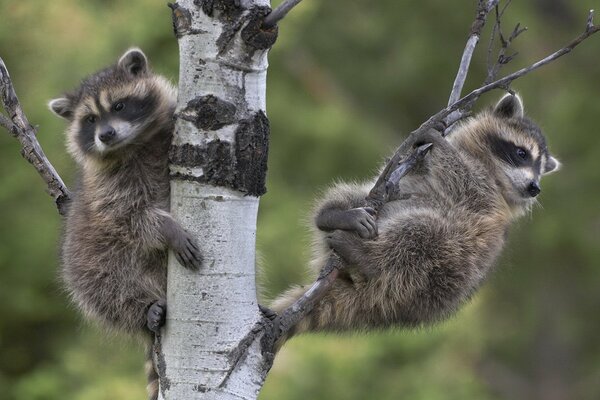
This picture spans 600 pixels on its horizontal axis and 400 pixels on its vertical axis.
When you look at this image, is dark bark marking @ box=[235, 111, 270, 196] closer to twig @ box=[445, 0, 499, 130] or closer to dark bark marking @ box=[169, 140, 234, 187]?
dark bark marking @ box=[169, 140, 234, 187]

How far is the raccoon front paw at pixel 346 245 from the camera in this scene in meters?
3.42

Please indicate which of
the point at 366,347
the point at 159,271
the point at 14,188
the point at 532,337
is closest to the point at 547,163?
the point at 159,271

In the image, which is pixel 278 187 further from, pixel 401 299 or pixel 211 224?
pixel 211 224

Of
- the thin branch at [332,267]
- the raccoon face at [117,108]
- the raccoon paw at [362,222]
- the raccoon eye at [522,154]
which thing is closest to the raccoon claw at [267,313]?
the thin branch at [332,267]

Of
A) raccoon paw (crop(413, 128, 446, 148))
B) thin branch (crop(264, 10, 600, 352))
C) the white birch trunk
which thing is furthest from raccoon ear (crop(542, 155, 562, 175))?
the white birch trunk

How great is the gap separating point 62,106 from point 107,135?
62 centimetres

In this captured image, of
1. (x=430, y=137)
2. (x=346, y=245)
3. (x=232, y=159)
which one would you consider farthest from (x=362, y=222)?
(x=232, y=159)

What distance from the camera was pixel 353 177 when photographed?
970cm

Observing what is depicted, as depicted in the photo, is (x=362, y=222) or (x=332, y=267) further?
(x=362, y=222)

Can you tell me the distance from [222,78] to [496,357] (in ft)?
32.1

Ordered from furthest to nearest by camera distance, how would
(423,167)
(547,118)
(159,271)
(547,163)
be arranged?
1. (547,118)
2. (547,163)
3. (423,167)
4. (159,271)

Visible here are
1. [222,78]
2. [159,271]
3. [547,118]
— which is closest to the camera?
[222,78]

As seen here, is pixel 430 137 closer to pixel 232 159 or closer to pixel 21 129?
pixel 232 159

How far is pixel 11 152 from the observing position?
7.07m
